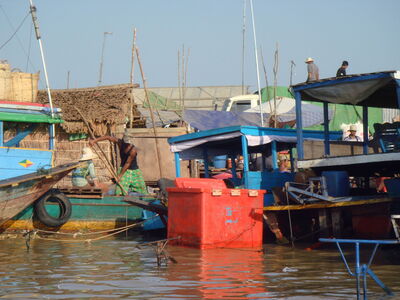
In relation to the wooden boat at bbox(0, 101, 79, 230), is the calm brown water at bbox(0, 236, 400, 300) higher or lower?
lower

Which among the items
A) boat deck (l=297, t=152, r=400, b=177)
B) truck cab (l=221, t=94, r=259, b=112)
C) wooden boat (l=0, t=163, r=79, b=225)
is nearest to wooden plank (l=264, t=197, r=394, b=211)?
boat deck (l=297, t=152, r=400, b=177)

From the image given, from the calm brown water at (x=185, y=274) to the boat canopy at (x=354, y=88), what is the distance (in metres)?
2.62

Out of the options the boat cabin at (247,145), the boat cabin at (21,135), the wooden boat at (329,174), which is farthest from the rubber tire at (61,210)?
the wooden boat at (329,174)

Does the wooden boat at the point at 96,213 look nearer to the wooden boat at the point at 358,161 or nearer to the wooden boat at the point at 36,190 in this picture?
the wooden boat at the point at 36,190

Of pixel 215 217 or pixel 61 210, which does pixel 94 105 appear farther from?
pixel 215 217

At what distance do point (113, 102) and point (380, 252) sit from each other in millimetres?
9196

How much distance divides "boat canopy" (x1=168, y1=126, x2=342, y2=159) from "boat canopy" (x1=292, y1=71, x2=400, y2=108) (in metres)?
1.10

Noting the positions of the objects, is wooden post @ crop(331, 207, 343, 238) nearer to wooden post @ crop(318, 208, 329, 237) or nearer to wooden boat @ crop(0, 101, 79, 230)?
wooden post @ crop(318, 208, 329, 237)

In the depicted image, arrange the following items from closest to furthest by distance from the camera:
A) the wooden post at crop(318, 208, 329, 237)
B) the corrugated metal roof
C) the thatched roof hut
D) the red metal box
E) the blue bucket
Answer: the blue bucket → the red metal box → the wooden post at crop(318, 208, 329, 237) → the thatched roof hut → the corrugated metal roof

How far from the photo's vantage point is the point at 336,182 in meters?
11.5

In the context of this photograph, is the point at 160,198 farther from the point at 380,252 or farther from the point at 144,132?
the point at 144,132

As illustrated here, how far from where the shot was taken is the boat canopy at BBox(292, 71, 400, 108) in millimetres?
10656

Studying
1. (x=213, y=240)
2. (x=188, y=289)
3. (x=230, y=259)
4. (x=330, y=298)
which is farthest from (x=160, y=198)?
(x=330, y=298)

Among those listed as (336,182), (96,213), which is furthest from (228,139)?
(96,213)
